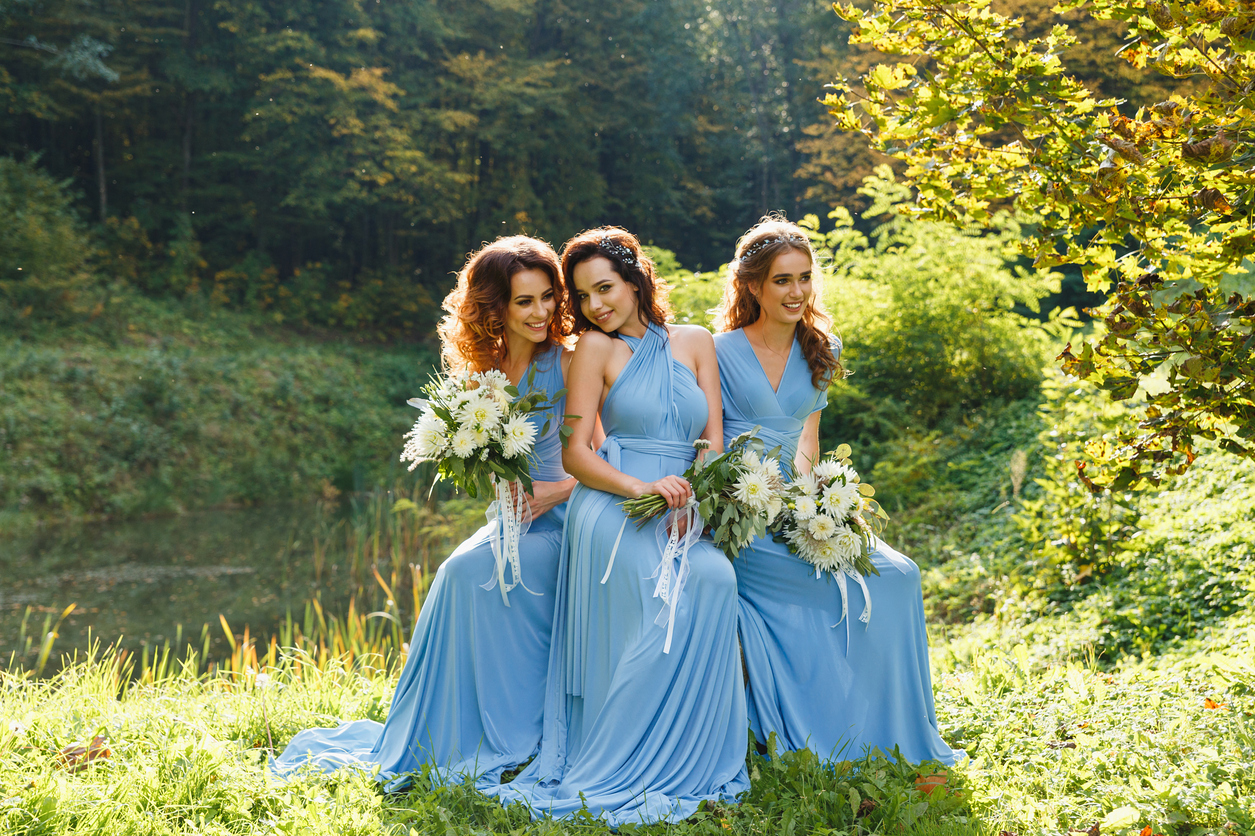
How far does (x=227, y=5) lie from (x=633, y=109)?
8.79 meters

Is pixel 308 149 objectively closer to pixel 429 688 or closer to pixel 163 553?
pixel 163 553

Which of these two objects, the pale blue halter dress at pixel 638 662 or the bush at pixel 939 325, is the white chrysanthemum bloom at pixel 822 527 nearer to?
the pale blue halter dress at pixel 638 662

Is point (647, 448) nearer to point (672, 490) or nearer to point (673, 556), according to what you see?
point (672, 490)

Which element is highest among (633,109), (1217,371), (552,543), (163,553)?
(633,109)

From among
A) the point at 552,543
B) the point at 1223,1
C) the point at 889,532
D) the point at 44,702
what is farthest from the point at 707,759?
the point at 889,532

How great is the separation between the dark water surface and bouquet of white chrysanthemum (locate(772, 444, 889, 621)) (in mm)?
5566

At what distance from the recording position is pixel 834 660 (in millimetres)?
3502

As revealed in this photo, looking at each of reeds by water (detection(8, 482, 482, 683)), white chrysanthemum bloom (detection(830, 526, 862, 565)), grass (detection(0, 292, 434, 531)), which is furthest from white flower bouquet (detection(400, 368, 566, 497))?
grass (detection(0, 292, 434, 531))

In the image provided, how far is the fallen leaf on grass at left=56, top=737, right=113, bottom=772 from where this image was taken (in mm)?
3387

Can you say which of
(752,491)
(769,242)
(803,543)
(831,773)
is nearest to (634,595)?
(752,491)

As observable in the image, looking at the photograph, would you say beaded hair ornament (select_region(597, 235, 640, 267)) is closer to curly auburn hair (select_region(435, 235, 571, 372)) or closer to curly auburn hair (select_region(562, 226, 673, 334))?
curly auburn hair (select_region(562, 226, 673, 334))

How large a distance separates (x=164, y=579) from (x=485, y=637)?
7.40 m

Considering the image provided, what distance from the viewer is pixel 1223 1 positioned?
260 centimetres

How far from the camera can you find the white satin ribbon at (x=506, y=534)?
3.63 meters
